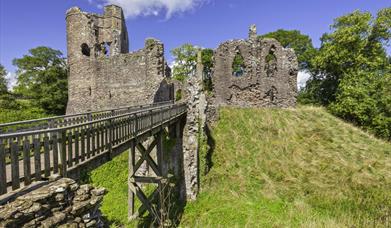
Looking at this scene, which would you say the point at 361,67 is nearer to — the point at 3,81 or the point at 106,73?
the point at 106,73

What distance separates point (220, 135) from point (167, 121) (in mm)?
4981

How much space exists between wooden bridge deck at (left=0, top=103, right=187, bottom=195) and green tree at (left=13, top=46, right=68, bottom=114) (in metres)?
22.3

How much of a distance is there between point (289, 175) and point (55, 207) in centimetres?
1065

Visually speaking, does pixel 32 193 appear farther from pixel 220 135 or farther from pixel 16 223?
pixel 220 135

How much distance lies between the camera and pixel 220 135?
1423 cm

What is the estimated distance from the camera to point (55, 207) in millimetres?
3541

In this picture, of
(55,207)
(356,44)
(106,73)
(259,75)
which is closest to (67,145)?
(55,207)

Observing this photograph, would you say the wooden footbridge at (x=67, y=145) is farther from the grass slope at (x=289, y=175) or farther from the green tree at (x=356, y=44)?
the green tree at (x=356, y=44)

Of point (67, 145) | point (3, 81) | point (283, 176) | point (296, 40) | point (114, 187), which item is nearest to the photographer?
point (67, 145)

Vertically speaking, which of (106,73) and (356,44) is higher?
(356,44)

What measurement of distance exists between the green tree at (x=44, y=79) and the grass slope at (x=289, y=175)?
2042cm

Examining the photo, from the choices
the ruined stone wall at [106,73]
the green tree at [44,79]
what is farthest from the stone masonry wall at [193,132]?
the green tree at [44,79]

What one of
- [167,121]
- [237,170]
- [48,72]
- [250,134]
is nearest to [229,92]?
[250,134]

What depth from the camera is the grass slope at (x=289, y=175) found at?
363 inches
